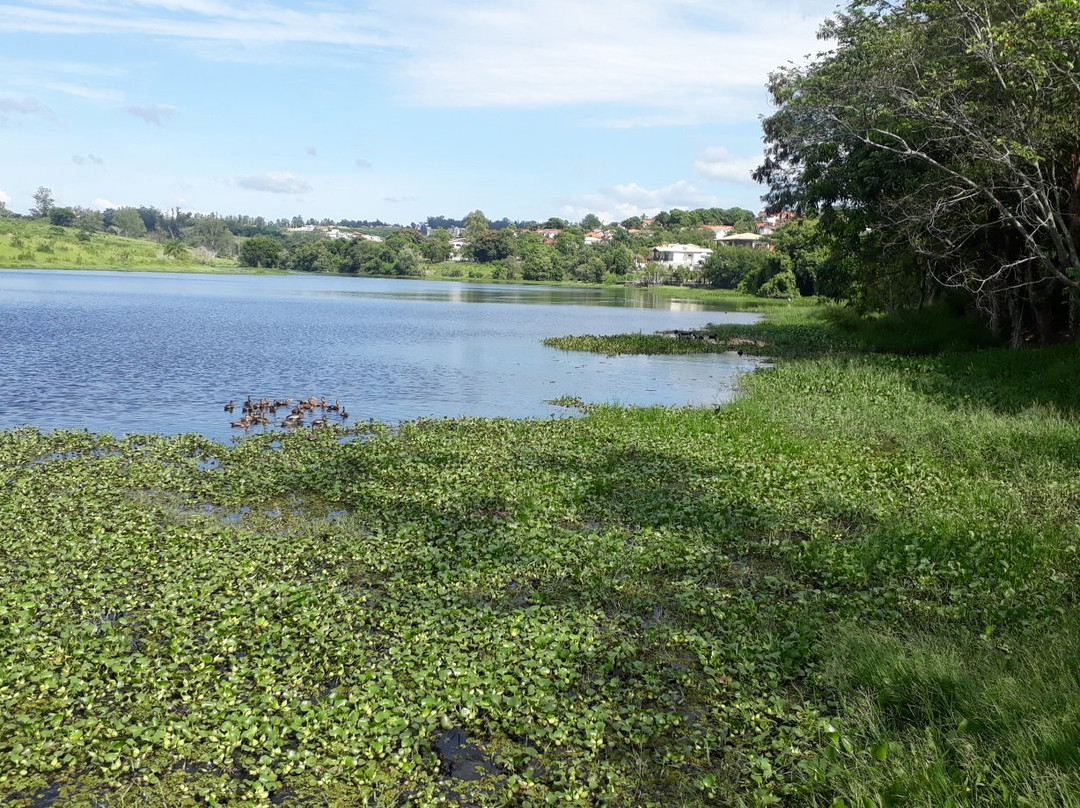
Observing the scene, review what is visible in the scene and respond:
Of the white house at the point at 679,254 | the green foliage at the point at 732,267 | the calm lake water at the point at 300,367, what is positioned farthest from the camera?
the white house at the point at 679,254

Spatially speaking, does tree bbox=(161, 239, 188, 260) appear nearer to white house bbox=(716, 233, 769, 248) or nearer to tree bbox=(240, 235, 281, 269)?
tree bbox=(240, 235, 281, 269)

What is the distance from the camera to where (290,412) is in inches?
909

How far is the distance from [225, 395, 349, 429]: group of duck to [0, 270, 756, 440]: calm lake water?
40 cm

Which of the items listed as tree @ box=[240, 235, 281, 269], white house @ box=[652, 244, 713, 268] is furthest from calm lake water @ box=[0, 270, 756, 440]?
tree @ box=[240, 235, 281, 269]

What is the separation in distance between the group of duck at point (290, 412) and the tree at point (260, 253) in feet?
555

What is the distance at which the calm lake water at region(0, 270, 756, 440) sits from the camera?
24.0 m

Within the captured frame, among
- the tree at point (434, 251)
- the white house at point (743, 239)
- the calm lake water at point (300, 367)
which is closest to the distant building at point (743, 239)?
the white house at point (743, 239)

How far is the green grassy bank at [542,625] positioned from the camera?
6734mm

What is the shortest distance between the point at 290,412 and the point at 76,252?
142 metres

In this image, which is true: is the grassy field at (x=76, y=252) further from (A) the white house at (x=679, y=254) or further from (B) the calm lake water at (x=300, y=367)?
(B) the calm lake water at (x=300, y=367)

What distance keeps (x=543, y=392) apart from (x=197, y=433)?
1150 cm

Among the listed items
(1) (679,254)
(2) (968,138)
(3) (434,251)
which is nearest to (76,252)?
(3) (434,251)

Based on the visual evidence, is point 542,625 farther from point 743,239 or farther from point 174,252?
point 174,252

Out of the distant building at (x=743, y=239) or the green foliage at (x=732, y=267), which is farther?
the distant building at (x=743, y=239)
